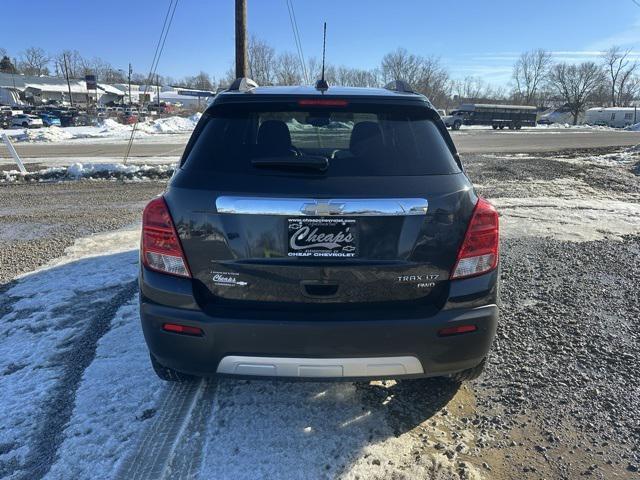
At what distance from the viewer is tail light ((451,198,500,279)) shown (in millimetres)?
2367

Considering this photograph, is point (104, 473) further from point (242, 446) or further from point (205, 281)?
point (205, 281)

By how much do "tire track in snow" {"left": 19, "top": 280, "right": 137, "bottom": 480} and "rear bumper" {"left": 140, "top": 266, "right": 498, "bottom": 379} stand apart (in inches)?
34.1

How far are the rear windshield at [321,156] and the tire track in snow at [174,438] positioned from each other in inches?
58.2

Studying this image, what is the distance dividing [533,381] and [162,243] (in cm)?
267

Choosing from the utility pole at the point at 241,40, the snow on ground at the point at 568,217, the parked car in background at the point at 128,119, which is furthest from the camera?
the parked car in background at the point at 128,119

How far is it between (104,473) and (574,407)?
2807 mm

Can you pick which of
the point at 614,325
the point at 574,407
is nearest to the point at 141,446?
the point at 574,407

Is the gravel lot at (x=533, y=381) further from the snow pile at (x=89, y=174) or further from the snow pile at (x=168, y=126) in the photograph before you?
the snow pile at (x=168, y=126)

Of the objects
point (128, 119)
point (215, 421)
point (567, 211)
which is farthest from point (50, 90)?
point (215, 421)

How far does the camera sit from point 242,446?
2551 millimetres

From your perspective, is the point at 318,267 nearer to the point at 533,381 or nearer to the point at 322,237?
the point at 322,237

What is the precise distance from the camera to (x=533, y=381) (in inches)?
130

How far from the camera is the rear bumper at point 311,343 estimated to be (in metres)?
2.27

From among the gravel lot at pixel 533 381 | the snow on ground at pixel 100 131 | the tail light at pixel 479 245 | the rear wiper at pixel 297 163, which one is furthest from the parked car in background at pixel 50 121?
the tail light at pixel 479 245
